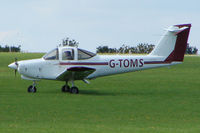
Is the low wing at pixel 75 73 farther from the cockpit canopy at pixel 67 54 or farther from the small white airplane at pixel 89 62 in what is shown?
the cockpit canopy at pixel 67 54

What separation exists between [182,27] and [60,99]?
6492mm

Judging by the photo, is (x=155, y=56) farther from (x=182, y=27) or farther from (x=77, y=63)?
(x=77, y=63)

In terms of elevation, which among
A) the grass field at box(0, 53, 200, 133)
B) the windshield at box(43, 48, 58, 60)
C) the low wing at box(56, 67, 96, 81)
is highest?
the windshield at box(43, 48, 58, 60)

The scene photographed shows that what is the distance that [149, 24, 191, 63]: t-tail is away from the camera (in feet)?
65.9

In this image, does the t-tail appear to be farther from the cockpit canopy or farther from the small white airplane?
the cockpit canopy

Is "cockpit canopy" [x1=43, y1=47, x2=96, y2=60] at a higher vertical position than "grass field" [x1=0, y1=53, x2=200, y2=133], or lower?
higher

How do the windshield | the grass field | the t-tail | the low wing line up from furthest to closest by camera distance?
the t-tail < the windshield < the low wing < the grass field

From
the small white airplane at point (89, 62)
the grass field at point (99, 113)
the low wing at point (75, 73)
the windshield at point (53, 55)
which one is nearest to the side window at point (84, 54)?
the small white airplane at point (89, 62)

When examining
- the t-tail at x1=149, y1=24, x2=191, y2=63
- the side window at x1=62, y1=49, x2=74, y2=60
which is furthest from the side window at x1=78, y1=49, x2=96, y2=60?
the t-tail at x1=149, y1=24, x2=191, y2=63

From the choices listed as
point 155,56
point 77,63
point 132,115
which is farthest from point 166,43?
point 132,115

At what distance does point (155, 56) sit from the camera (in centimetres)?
2042

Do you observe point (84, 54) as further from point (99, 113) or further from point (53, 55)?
point (99, 113)

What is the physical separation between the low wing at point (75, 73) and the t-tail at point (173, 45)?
3273 millimetres

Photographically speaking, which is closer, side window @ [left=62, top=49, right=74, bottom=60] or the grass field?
the grass field
